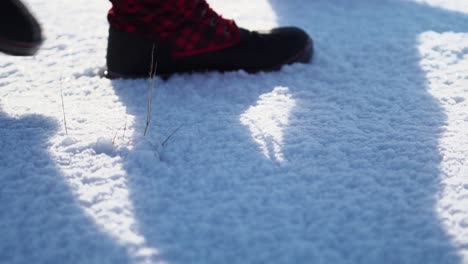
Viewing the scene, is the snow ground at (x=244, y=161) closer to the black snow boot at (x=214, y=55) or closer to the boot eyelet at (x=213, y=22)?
the black snow boot at (x=214, y=55)

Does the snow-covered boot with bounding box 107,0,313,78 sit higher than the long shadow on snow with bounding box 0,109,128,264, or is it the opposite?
the snow-covered boot with bounding box 107,0,313,78

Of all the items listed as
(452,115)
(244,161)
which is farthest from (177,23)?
(452,115)

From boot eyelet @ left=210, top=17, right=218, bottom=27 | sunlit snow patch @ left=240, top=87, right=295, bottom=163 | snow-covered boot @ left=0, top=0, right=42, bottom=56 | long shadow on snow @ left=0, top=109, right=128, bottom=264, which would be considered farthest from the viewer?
boot eyelet @ left=210, top=17, right=218, bottom=27

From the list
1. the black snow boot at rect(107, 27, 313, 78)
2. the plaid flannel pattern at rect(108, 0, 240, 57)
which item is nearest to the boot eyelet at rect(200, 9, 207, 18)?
the plaid flannel pattern at rect(108, 0, 240, 57)

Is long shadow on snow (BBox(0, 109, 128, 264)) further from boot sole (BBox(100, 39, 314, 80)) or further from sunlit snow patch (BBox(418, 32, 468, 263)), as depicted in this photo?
sunlit snow patch (BBox(418, 32, 468, 263))

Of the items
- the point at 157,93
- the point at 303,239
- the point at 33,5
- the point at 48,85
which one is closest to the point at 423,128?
the point at 303,239

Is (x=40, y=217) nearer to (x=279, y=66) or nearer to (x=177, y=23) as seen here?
(x=177, y=23)

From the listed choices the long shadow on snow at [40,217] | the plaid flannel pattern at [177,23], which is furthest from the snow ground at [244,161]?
the plaid flannel pattern at [177,23]
